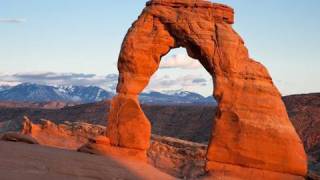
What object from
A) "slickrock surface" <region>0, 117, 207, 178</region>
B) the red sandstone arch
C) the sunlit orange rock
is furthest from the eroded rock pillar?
the sunlit orange rock

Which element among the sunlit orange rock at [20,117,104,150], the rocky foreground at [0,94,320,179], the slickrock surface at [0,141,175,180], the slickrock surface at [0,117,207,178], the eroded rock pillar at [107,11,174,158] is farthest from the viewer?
the sunlit orange rock at [20,117,104,150]

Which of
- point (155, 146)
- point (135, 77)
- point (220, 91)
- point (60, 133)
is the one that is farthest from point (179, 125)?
point (220, 91)

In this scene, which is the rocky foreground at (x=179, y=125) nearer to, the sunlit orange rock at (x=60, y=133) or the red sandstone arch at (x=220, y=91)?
the sunlit orange rock at (x=60, y=133)

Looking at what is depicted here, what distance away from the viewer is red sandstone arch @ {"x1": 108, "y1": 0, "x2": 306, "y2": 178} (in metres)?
18.4

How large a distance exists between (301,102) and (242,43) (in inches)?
1753

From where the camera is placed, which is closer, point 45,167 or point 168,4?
point 45,167

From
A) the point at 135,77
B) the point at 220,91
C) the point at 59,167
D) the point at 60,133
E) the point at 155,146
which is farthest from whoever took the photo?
the point at 60,133

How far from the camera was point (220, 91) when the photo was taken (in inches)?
745

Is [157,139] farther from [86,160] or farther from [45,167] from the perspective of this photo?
[45,167]

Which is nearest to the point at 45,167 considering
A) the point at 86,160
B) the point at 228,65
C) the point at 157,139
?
the point at 86,160

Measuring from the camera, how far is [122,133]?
64.3ft

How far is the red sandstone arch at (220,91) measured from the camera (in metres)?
18.4

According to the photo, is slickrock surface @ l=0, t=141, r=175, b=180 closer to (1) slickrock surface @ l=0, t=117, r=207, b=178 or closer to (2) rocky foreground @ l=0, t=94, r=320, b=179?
(1) slickrock surface @ l=0, t=117, r=207, b=178

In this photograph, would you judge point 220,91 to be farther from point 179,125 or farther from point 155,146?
point 179,125
